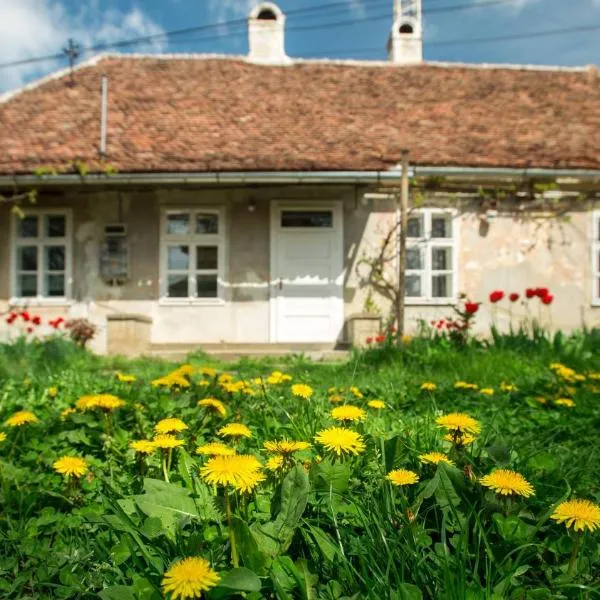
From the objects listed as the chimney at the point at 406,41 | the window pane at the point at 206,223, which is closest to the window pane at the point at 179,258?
the window pane at the point at 206,223

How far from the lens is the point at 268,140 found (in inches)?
379

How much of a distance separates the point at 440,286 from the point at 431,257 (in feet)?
2.04

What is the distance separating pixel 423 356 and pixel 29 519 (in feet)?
13.5

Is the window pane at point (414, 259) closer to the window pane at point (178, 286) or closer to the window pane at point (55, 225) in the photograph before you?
the window pane at point (178, 286)

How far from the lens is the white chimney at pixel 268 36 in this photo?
1220 centimetres

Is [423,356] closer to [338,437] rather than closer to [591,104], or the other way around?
[338,437]

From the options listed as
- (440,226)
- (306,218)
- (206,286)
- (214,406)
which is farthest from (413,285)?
(214,406)

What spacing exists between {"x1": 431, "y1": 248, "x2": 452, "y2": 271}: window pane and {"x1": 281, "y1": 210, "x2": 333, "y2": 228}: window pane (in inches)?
86.9

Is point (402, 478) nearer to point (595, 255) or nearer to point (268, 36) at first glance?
point (595, 255)

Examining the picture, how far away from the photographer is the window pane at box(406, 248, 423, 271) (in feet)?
32.9

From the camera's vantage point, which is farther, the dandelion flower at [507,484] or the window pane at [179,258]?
the window pane at [179,258]

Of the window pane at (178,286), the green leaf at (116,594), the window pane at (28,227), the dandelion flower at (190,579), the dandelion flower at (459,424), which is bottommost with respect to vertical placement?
the green leaf at (116,594)

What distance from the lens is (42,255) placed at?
32.2 ft

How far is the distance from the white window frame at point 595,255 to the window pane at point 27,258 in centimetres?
1118
